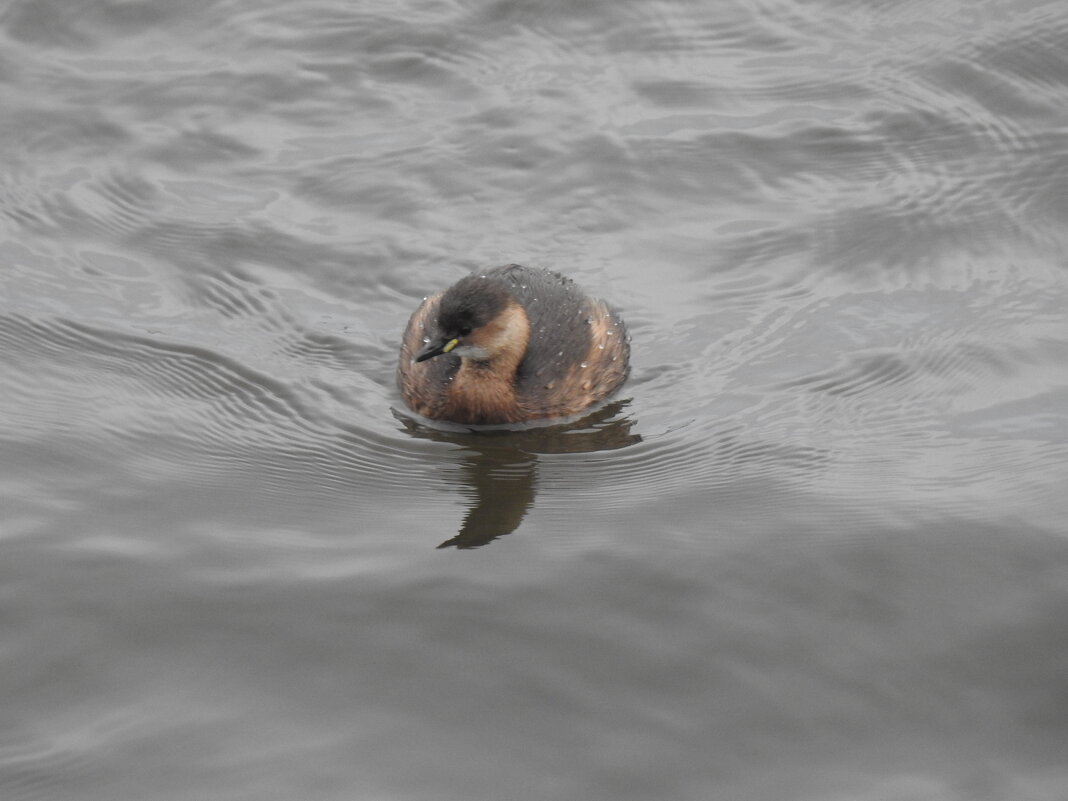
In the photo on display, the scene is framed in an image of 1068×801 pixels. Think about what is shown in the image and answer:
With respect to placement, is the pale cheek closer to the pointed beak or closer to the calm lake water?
the pointed beak

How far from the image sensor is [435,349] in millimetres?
8688

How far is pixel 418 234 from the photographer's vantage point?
428 inches

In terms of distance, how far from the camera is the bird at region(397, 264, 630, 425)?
8797 millimetres

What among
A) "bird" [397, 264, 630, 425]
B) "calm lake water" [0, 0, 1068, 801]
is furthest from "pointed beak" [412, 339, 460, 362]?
"calm lake water" [0, 0, 1068, 801]

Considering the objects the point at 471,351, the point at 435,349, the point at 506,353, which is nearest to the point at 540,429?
the point at 506,353

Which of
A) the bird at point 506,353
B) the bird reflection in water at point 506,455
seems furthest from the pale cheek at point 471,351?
the bird reflection in water at point 506,455

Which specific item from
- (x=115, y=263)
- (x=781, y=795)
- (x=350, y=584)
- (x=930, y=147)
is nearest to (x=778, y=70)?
(x=930, y=147)

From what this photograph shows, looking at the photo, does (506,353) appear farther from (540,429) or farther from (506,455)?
(506,455)

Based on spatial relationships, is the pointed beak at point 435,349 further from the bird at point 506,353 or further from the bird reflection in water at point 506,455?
the bird reflection in water at point 506,455

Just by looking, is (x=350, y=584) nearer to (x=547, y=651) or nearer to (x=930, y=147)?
(x=547, y=651)

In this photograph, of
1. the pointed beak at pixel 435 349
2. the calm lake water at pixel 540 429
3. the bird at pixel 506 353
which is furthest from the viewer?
the bird at pixel 506 353

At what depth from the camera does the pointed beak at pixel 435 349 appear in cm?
862

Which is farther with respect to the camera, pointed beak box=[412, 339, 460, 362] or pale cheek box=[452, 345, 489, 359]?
pale cheek box=[452, 345, 489, 359]

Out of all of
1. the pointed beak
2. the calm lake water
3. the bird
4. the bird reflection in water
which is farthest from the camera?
the bird
